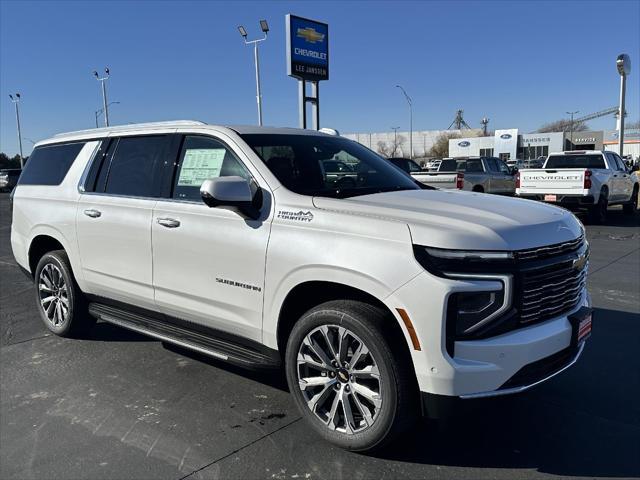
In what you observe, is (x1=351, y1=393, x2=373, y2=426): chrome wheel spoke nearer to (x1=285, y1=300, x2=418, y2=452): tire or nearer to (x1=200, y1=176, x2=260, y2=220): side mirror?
(x1=285, y1=300, x2=418, y2=452): tire

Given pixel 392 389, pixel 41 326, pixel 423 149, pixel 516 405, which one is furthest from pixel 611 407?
pixel 423 149

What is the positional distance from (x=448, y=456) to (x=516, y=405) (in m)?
0.88

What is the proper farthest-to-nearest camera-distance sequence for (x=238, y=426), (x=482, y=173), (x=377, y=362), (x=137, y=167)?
(x=482, y=173)
(x=137, y=167)
(x=238, y=426)
(x=377, y=362)

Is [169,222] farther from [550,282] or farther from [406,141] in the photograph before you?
[406,141]

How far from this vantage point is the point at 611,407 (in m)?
3.62

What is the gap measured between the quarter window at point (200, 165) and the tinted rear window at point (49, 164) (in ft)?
5.18

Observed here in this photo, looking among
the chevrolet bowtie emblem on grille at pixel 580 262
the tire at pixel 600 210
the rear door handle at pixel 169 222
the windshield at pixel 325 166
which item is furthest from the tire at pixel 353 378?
the tire at pixel 600 210

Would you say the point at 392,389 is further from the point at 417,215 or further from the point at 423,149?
the point at 423,149

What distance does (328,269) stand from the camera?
3.01 metres

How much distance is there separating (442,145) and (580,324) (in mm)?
99030

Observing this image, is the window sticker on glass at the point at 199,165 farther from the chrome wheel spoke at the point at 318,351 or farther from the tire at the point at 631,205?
the tire at the point at 631,205

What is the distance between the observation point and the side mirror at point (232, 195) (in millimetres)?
3252

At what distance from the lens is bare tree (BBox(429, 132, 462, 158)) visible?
9681cm

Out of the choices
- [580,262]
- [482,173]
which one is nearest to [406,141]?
[482,173]
